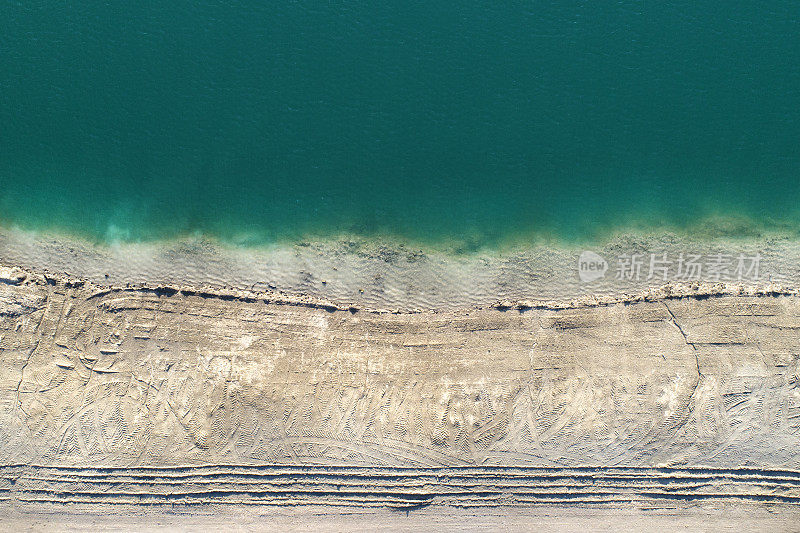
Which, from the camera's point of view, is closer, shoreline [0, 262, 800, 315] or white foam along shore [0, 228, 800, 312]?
shoreline [0, 262, 800, 315]

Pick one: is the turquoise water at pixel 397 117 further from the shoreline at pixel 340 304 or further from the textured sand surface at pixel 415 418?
the textured sand surface at pixel 415 418

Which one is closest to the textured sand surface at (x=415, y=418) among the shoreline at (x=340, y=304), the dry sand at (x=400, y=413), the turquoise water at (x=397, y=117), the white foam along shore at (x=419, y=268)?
the dry sand at (x=400, y=413)

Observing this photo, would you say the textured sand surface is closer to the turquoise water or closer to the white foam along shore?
the white foam along shore

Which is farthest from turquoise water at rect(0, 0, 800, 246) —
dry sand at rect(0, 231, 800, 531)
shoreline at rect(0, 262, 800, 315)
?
dry sand at rect(0, 231, 800, 531)

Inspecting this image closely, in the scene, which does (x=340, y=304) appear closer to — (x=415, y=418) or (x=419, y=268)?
(x=419, y=268)

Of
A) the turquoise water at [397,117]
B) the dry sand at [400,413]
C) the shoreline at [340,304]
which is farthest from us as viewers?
the turquoise water at [397,117]
